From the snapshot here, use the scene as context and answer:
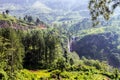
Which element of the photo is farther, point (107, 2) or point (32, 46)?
point (32, 46)

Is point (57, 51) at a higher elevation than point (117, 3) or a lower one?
lower

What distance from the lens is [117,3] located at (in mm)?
20438

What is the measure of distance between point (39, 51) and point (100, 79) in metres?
44.4

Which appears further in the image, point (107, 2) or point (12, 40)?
point (12, 40)

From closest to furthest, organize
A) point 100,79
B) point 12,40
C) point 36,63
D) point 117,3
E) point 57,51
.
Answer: point 117,3 < point 100,79 < point 12,40 < point 36,63 < point 57,51

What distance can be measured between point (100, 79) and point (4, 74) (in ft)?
104

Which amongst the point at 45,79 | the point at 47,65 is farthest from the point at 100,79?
the point at 47,65

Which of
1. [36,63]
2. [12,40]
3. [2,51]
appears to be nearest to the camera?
[2,51]

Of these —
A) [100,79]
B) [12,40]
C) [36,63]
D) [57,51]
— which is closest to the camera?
[100,79]

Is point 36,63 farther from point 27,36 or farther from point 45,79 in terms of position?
point 45,79

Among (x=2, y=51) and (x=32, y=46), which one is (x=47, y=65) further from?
(x=2, y=51)

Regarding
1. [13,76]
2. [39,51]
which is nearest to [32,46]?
[39,51]

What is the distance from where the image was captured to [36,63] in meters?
122

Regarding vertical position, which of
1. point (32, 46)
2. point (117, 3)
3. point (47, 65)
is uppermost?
point (117, 3)
